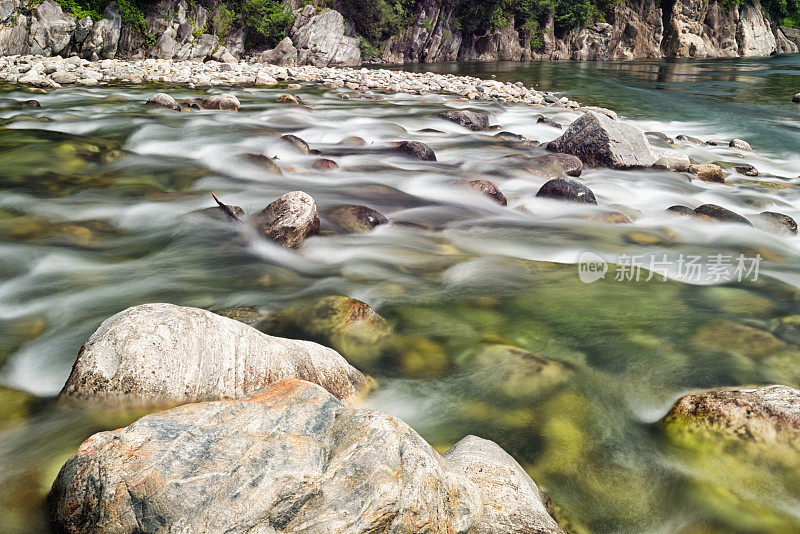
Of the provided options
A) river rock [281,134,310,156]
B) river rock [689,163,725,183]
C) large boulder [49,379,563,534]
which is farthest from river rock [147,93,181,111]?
large boulder [49,379,563,534]

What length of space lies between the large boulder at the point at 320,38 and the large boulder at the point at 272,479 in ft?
107

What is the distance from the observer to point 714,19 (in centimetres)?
5934

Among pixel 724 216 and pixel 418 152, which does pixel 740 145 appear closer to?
pixel 724 216

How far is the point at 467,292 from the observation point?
4.13 metres

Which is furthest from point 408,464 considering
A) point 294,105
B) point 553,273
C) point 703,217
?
point 294,105

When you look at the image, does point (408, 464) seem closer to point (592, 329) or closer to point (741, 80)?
point (592, 329)

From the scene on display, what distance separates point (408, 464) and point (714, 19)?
72935 mm

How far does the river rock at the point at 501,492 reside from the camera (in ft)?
5.87

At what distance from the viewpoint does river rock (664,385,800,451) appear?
7.93 ft

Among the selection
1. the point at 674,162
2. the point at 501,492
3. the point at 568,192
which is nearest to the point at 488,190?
the point at 568,192

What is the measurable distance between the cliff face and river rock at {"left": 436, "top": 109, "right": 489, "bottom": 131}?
20147 mm

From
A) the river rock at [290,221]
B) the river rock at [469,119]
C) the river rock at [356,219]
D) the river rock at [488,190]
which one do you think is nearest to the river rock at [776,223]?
the river rock at [488,190]

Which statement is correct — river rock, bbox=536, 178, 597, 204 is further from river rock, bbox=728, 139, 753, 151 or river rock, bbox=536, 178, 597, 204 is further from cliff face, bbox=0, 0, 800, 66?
cliff face, bbox=0, 0, 800, 66

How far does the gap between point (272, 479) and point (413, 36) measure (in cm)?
4424
